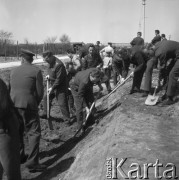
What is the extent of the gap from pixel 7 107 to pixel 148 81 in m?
5.05

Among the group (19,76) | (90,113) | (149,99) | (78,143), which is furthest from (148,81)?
(19,76)

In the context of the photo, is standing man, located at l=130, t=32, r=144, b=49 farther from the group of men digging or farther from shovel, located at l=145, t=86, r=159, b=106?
shovel, located at l=145, t=86, r=159, b=106

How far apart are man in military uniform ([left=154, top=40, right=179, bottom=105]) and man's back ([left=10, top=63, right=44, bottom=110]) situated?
336 centimetres

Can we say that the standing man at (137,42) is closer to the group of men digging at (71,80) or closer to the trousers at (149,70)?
the group of men digging at (71,80)

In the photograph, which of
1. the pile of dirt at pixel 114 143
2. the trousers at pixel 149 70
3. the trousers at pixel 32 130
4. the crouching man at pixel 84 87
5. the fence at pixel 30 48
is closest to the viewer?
the pile of dirt at pixel 114 143

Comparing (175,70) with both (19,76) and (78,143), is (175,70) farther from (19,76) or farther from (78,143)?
(19,76)

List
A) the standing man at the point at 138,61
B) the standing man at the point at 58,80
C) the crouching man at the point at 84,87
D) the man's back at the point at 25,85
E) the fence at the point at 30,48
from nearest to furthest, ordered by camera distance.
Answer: the man's back at the point at 25,85, the crouching man at the point at 84,87, the standing man at the point at 58,80, the standing man at the point at 138,61, the fence at the point at 30,48

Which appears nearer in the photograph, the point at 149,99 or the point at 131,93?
the point at 149,99

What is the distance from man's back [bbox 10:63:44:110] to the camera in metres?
5.61

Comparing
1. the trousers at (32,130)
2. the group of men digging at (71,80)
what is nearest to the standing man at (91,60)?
the group of men digging at (71,80)

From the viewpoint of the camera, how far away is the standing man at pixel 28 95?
5621mm

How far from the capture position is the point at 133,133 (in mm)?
5863

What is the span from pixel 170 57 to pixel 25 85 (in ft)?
12.6

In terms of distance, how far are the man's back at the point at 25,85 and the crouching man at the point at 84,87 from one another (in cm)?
144
